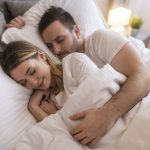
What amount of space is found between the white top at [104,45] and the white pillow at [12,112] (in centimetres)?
42

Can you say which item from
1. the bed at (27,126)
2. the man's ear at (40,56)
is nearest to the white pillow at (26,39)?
the bed at (27,126)

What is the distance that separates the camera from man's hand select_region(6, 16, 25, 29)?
1490 mm

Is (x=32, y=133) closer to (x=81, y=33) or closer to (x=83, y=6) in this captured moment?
(x=81, y=33)

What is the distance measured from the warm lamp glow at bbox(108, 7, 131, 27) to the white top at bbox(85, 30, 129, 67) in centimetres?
88

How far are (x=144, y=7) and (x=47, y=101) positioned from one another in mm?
1964

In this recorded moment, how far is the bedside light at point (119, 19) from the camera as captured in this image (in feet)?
7.30

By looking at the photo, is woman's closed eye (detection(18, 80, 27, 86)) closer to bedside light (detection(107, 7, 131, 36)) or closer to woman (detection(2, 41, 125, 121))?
woman (detection(2, 41, 125, 121))

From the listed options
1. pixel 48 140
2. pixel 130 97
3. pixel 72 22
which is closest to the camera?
pixel 48 140

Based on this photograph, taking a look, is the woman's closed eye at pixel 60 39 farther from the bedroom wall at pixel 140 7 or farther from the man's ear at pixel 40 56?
the bedroom wall at pixel 140 7

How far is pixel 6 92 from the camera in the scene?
3.67ft

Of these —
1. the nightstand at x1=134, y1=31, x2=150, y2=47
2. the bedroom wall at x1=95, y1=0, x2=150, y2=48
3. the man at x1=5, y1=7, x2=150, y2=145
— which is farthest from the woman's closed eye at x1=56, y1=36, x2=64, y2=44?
the bedroom wall at x1=95, y1=0, x2=150, y2=48

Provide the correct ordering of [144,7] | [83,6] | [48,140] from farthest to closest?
[144,7], [83,6], [48,140]

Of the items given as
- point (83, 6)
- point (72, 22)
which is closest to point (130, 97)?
point (72, 22)

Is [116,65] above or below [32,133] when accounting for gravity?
above
